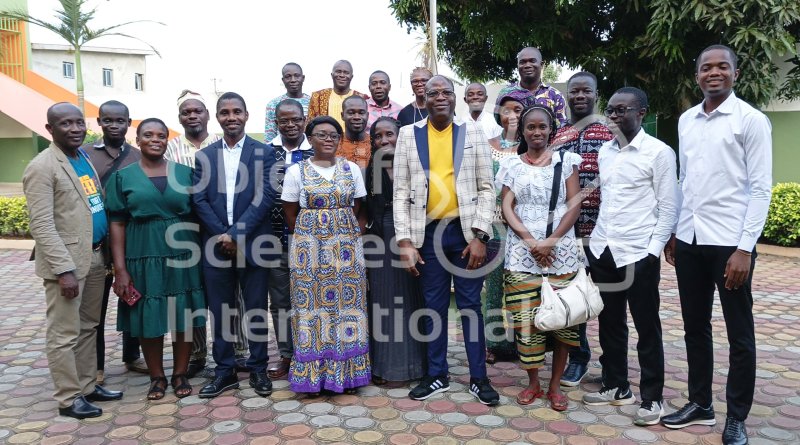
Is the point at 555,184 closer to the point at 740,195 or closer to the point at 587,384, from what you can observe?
the point at 740,195

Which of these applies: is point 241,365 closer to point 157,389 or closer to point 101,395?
point 157,389

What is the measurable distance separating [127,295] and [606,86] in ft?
37.4

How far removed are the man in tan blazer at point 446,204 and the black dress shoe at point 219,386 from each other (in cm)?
123

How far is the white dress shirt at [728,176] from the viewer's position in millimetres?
3025

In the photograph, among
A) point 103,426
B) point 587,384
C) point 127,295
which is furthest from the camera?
→ point 587,384

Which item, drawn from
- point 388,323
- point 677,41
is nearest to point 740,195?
point 388,323

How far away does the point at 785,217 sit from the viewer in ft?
29.5

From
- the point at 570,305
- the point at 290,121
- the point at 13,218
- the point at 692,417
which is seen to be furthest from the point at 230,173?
the point at 13,218

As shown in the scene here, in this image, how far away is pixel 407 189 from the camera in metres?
3.91

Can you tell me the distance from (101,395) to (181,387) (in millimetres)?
495

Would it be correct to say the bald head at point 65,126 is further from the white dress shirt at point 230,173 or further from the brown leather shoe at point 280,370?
the brown leather shoe at point 280,370

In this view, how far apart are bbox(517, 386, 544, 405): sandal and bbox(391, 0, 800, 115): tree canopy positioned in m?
7.49

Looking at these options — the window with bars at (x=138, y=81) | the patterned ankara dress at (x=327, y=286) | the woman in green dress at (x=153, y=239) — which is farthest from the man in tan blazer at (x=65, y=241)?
the window with bars at (x=138, y=81)

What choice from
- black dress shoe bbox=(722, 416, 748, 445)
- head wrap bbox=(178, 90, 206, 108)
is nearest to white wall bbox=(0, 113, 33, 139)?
head wrap bbox=(178, 90, 206, 108)
